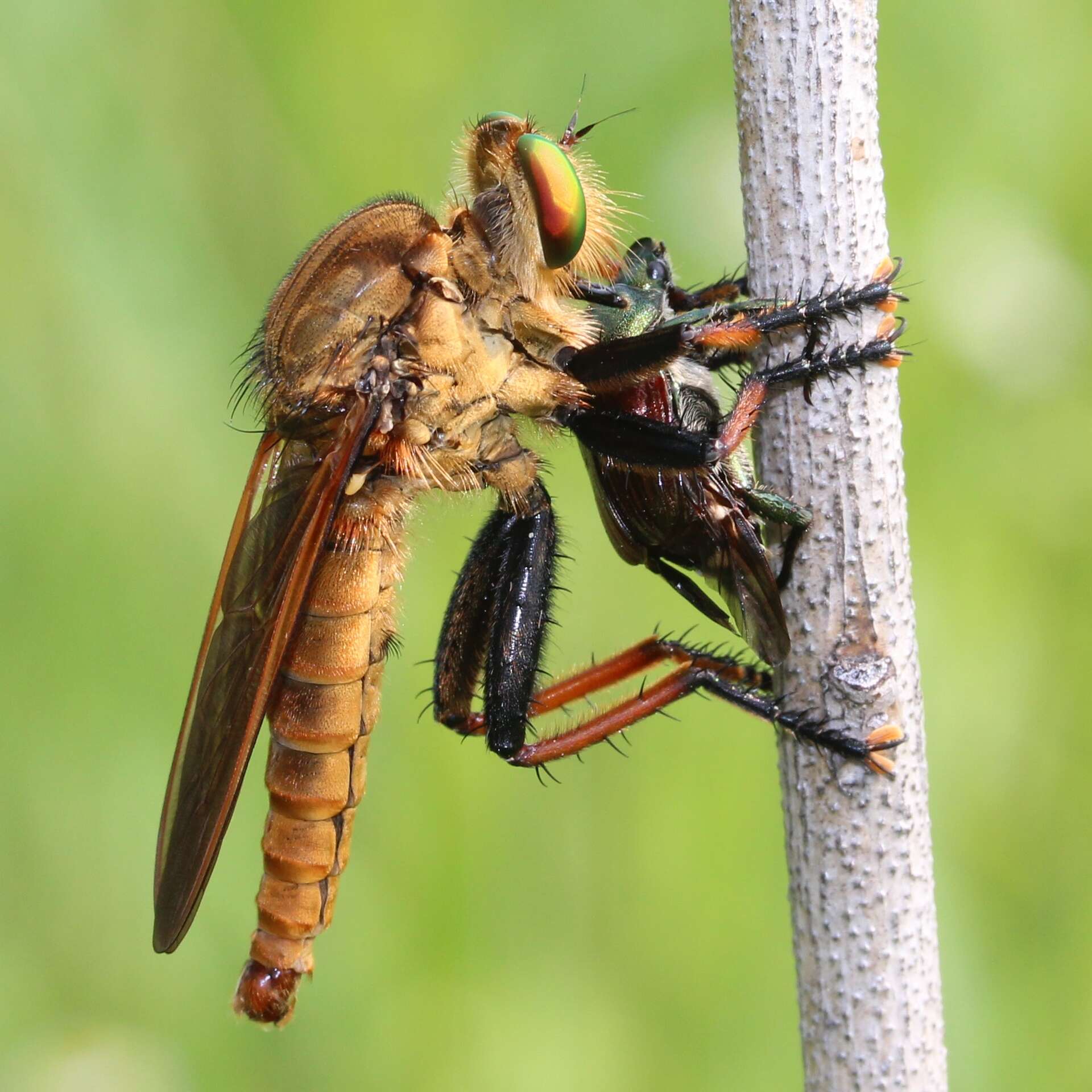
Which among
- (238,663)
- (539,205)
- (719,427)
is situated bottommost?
(238,663)

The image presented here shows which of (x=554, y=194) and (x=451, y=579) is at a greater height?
(x=554, y=194)

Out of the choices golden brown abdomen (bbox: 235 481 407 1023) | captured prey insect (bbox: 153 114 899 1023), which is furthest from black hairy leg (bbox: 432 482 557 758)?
golden brown abdomen (bbox: 235 481 407 1023)

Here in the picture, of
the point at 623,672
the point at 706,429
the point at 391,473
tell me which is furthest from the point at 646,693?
the point at 391,473

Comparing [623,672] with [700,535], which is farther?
[623,672]

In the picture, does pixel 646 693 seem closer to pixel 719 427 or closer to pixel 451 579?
pixel 719 427

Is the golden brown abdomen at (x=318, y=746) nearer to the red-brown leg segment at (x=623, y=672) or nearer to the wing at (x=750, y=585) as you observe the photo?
the red-brown leg segment at (x=623, y=672)

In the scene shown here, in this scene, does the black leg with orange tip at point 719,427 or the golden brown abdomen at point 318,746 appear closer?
the black leg with orange tip at point 719,427

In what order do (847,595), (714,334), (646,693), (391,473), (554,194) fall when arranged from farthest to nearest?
(391,473) < (646,693) < (554,194) < (714,334) < (847,595)

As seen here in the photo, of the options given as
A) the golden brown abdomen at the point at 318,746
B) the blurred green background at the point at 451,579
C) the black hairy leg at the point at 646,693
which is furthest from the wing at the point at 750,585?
the golden brown abdomen at the point at 318,746
